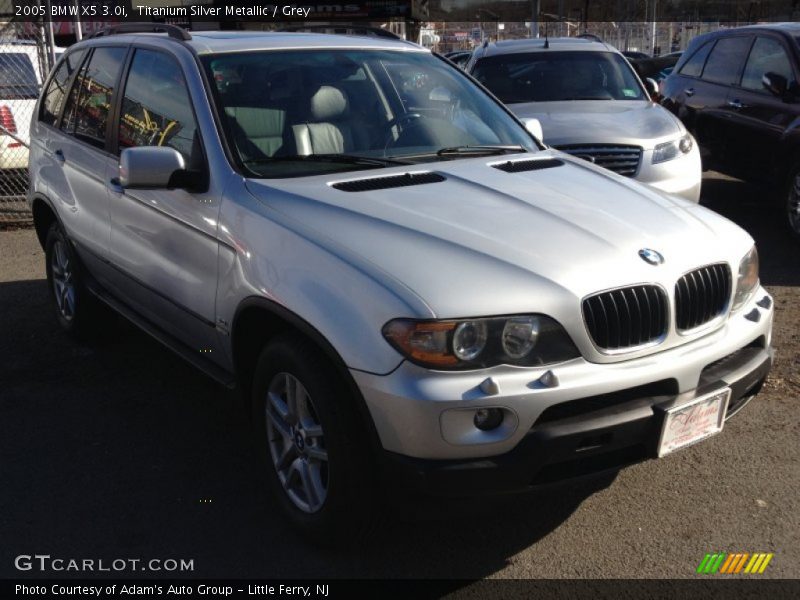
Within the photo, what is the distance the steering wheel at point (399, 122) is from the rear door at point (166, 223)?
2.81 feet

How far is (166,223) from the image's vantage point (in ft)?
13.8

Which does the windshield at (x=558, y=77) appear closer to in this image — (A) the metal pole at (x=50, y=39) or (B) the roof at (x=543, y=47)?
(B) the roof at (x=543, y=47)

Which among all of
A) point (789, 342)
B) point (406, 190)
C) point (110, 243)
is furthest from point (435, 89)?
point (789, 342)

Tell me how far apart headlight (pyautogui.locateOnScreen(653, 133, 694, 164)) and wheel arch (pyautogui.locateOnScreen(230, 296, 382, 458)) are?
4639 mm

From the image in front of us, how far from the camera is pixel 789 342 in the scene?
5.57 meters

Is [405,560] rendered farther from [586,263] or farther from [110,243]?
[110,243]

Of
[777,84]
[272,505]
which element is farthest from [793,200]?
[272,505]

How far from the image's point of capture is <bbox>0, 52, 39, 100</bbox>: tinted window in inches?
410

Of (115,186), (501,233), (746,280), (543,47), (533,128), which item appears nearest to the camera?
(501,233)

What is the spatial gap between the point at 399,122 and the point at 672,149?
378 centimetres

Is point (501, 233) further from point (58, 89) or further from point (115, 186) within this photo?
point (58, 89)

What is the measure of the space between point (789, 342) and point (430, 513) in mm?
3440

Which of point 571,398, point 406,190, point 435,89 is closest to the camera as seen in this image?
point 571,398

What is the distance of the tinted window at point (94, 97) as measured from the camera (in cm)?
507
